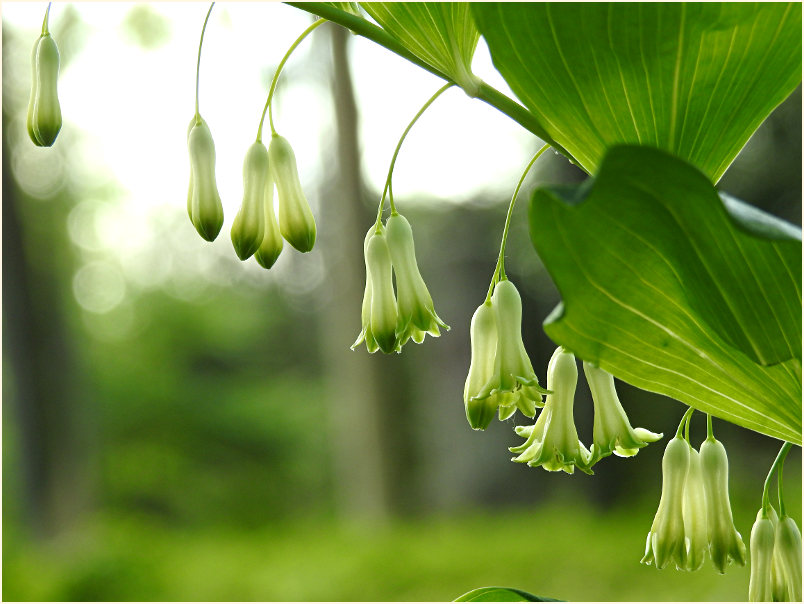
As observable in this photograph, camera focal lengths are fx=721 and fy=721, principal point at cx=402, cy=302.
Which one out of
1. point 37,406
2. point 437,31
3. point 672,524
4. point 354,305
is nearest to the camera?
point 437,31

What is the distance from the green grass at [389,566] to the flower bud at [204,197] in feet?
14.5

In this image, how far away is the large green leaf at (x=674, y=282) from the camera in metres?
0.40

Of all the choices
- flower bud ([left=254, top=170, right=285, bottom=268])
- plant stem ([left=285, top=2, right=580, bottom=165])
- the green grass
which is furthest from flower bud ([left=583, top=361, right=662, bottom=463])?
the green grass

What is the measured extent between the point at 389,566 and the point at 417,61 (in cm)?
493

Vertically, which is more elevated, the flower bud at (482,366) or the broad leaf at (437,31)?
the broad leaf at (437,31)

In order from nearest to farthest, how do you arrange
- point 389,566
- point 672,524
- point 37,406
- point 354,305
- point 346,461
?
point 672,524 → point 389,566 → point 354,305 → point 37,406 → point 346,461

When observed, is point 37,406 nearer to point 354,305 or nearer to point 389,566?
point 354,305

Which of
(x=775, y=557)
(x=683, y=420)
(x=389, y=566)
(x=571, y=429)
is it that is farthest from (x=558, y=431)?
(x=389, y=566)

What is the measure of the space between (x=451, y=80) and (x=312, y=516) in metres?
12.0

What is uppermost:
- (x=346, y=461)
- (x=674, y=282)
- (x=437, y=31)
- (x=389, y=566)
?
(x=437, y=31)

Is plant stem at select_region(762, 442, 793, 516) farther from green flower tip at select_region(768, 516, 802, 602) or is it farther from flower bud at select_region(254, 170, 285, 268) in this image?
flower bud at select_region(254, 170, 285, 268)

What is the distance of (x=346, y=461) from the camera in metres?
8.62

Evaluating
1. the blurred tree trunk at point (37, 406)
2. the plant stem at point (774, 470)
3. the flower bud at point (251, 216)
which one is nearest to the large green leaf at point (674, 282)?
the plant stem at point (774, 470)

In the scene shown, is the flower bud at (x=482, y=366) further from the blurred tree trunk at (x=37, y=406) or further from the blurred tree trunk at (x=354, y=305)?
the blurred tree trunk at (x=37, y=406)
